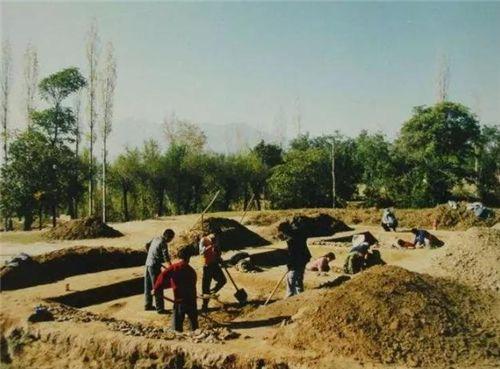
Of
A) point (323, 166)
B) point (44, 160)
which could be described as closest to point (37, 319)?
point (44, 160)

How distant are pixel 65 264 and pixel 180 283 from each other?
7586 mm

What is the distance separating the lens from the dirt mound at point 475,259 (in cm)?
988

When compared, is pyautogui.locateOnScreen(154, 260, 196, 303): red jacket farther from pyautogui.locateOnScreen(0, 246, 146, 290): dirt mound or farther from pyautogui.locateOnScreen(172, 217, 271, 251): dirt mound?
pyautogui.locateOnScreen(172, 217, 271, 251): dirt mound

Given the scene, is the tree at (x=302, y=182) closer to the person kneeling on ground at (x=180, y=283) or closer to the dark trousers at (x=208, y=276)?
the dark trousers at (x=208, y=276)

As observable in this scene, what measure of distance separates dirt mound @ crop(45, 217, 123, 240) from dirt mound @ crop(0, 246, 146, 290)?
6.32 meters

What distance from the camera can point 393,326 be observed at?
6.91 m

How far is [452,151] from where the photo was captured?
36.8 metres

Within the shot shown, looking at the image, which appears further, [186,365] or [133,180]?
[133,180]

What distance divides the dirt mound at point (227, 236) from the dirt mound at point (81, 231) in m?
4.92

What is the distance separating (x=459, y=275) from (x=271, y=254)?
26.3ft

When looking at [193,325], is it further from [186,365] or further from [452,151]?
[452,151]

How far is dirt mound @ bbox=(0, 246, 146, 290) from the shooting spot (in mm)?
12047

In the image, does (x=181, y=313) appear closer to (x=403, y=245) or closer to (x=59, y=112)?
(x=403, y=245)

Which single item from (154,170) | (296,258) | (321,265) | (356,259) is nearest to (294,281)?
(296,258)
